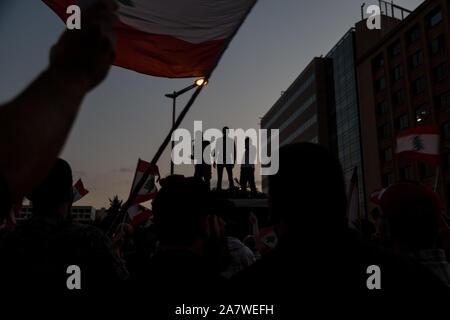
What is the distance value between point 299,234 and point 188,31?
2868mm

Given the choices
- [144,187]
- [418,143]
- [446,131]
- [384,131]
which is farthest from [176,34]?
[384,131]

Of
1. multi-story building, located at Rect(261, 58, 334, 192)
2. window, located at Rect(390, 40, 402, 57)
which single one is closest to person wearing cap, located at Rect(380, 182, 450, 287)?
window, located at Rect(390, 40, 402, 57)

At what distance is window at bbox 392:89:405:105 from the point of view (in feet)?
140

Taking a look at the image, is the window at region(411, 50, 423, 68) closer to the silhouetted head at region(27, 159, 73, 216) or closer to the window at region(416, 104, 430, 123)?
the window at region(416, 104, 430, 123)

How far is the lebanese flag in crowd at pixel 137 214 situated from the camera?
7.95 m

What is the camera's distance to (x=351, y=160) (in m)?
51.6

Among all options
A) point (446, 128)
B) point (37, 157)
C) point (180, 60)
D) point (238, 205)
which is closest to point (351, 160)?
point (446, 128)

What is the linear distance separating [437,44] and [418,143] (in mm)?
36187

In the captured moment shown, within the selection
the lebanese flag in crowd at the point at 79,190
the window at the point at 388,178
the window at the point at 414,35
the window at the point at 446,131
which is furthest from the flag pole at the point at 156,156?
the window at the point at 414,35

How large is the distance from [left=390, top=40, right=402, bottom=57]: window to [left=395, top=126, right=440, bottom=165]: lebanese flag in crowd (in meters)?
40.7

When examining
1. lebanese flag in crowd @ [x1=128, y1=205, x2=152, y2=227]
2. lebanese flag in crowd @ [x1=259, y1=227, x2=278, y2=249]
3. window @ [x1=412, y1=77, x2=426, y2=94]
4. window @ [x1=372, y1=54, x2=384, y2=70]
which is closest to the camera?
lebanese flag in crowd @ [x1=259, y1=227, x2=278, y2=249]

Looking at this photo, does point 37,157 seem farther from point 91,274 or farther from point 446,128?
point 446,128

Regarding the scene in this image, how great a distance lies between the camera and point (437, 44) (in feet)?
124
